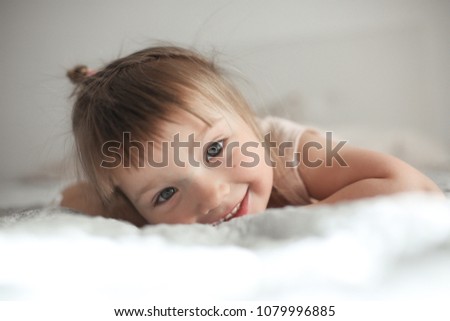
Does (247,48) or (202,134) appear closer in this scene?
(202,134)

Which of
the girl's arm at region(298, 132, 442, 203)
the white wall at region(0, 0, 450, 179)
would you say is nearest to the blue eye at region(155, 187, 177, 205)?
the girl's arm at region(298, 132, 442, 203)

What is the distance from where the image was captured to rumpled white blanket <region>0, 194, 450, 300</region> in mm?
336

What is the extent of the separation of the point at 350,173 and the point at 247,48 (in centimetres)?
49

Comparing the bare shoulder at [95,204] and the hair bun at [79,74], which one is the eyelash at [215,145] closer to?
the bare shoulder at [95,204]

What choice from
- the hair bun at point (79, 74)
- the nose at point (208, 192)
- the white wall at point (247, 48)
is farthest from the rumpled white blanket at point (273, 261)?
the white wall at point (247, 48)

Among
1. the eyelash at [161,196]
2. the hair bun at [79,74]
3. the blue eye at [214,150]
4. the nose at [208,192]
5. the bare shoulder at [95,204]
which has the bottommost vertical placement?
the bare shoulder at [95,204]

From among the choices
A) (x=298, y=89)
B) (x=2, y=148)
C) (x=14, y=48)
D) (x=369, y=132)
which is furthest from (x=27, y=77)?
(x=369, y=132)

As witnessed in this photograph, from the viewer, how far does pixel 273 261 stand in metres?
0.35

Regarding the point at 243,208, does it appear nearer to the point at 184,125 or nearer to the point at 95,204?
the point at 184,125

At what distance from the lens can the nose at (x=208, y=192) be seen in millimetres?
625

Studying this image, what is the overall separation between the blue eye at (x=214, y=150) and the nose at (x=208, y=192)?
0.04m

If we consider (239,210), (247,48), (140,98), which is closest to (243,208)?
(239,210)

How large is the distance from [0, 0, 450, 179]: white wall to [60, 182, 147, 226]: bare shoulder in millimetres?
98

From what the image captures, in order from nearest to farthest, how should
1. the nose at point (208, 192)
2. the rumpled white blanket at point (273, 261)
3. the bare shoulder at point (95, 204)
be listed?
the rumpled white blanket at point (273, 261), the nose at point (208, 192), the bare shoulder at point (95, 204)
